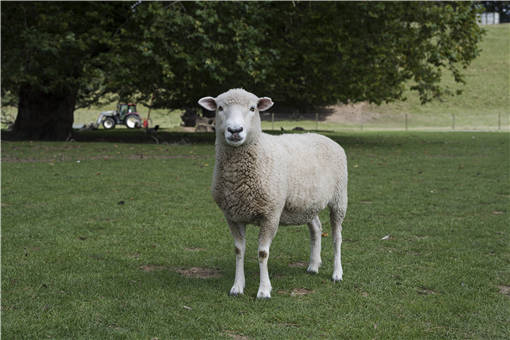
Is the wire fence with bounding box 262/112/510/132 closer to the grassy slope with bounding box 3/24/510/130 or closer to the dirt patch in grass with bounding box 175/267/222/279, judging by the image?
the grassy slope with bounding box 3/24/510/130

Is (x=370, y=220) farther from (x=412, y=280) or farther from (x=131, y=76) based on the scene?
(x=131, y=76)

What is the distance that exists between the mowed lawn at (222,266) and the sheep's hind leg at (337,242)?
141 mm

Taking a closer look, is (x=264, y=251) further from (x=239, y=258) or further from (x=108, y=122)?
(x=108, y=122)

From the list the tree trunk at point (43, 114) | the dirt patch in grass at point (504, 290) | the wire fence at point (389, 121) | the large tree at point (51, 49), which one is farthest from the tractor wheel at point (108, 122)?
the dirt patch in grass at point (504, 290)

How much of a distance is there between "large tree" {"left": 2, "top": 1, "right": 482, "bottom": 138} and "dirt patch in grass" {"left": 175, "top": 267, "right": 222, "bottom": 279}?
1352 cm

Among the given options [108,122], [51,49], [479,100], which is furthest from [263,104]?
[479,100]

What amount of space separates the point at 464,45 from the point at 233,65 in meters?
9.97

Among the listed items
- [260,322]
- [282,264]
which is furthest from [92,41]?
[260,322]

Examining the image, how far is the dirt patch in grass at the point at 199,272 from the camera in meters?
6.20

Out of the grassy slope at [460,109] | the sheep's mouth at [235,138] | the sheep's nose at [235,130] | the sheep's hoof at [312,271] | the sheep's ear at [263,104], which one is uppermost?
the grassy slope at [460,109]

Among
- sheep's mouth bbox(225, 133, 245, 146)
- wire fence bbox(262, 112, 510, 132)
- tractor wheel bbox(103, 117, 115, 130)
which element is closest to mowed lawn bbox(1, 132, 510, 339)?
sheep's mouth bbox(225, 133, 245, 146)

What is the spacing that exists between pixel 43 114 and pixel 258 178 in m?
21.1

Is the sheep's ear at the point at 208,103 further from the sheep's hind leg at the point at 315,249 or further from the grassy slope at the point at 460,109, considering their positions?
the grassy slope at the point at 460,109

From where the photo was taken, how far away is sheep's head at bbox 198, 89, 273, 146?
5172 millimetres
